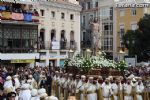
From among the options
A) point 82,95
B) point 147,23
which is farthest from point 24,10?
point 82,95

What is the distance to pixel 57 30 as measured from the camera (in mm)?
56969

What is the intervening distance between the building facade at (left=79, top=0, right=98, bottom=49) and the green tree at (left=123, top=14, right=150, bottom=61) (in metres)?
12.2

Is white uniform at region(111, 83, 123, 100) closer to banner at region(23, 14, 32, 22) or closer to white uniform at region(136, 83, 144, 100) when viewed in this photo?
white uniform at region(136, 83, 144, 100)

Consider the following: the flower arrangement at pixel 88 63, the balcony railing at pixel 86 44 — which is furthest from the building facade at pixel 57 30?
the flower arrangement at pixel 88 63

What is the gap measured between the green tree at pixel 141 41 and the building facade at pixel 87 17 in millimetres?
12193

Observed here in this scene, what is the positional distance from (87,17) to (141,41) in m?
15.8

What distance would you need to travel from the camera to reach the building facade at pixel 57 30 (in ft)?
178

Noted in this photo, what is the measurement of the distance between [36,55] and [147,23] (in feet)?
47.8

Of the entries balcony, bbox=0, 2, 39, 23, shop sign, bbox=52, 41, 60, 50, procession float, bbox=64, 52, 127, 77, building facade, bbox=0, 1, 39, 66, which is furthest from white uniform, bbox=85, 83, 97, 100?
shop sign, bbox=52, 41, 60, 50

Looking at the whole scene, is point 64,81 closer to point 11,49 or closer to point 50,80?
point 50,80

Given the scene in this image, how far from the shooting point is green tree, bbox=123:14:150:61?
57.7 m

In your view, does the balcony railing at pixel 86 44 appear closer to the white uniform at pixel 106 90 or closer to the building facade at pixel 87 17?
the building facade at pixel 87 17

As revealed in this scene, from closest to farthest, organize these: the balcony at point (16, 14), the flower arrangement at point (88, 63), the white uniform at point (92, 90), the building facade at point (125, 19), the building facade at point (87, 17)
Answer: the white uniform at point (92, 90) → the flower arrangement at point (88, 63) → the balcony at point (16, 14) → the building facade at point (125, 19) → the building facade at point (87, 17)

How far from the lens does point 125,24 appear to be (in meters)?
68.3
